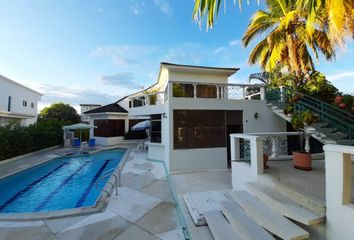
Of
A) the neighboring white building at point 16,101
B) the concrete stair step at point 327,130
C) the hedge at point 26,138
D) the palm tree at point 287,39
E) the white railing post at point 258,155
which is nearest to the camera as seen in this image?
the white railing post at point 258,155

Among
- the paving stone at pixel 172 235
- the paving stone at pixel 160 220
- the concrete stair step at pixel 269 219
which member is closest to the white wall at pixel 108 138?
the paving stone at pixel 160 220

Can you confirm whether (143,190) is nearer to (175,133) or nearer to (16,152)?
(175,133)

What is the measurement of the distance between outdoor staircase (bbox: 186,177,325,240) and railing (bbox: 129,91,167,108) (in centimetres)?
831

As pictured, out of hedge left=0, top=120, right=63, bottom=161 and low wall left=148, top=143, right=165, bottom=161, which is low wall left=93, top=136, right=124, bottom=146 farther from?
low wall left=148, top=143, right=165, bottom=161

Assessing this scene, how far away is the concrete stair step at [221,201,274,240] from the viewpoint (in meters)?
3.42

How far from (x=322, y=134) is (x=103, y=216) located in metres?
9.32

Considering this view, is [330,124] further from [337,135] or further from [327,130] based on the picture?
[337,135]

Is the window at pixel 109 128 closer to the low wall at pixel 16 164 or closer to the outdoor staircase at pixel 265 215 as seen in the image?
the low wall at pixel 16 164

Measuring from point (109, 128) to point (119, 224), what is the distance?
18750mm

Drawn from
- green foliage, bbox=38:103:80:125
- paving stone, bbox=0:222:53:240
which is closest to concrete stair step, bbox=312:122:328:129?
paving stone, bbox=0:222:53:240

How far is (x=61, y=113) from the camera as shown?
34.8m

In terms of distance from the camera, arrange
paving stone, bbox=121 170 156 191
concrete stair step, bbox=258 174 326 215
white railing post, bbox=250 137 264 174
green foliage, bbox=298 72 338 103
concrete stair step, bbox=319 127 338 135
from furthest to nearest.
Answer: green foliage, bbox=298 72 338 103, concrete stair step, bbox=319 127 338 135, paving stone, bbox=121 170 156 191, white railing post, bbox=250 137 264 174, concrete stair step, bbox=258 174 326 215

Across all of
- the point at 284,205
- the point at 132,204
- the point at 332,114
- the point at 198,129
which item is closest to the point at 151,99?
the point at 198,129

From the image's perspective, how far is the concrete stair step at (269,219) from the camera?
3213 mm
